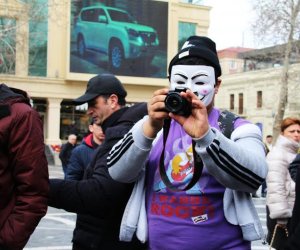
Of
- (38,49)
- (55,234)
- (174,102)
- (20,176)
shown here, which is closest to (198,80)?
(174,102)

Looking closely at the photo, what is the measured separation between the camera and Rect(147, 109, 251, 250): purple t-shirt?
2.51 m

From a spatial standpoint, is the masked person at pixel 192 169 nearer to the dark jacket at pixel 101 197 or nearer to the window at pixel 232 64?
the dark jacket at pixel 101 197

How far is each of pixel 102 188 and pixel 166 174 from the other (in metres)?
0.43

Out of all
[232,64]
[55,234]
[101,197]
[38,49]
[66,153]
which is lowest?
[55,234]

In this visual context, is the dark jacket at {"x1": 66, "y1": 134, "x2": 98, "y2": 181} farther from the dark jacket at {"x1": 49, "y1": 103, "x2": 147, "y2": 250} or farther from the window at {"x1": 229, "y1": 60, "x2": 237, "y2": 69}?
the window at {"x1": 229, "y1": 60, "x2": 237, "y2": 69}

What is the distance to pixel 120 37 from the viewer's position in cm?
4012

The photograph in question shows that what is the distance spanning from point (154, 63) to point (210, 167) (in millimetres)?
39325

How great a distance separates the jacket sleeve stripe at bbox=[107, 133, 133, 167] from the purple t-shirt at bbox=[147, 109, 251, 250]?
0.60 ft

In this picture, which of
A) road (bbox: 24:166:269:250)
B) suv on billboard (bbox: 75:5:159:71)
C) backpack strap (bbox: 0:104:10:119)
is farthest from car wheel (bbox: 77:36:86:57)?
backpack strap (bbox: 0:104:10:119)

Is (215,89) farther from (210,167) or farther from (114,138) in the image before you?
(114,138)

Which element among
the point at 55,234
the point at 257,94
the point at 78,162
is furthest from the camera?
the point at 257,94

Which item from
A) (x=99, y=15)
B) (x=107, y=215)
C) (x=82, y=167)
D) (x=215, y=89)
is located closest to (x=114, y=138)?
(x=107, y=215)

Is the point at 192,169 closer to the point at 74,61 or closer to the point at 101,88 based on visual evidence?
the point at 101,88

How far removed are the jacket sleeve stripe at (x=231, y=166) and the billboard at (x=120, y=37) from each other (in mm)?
36739
